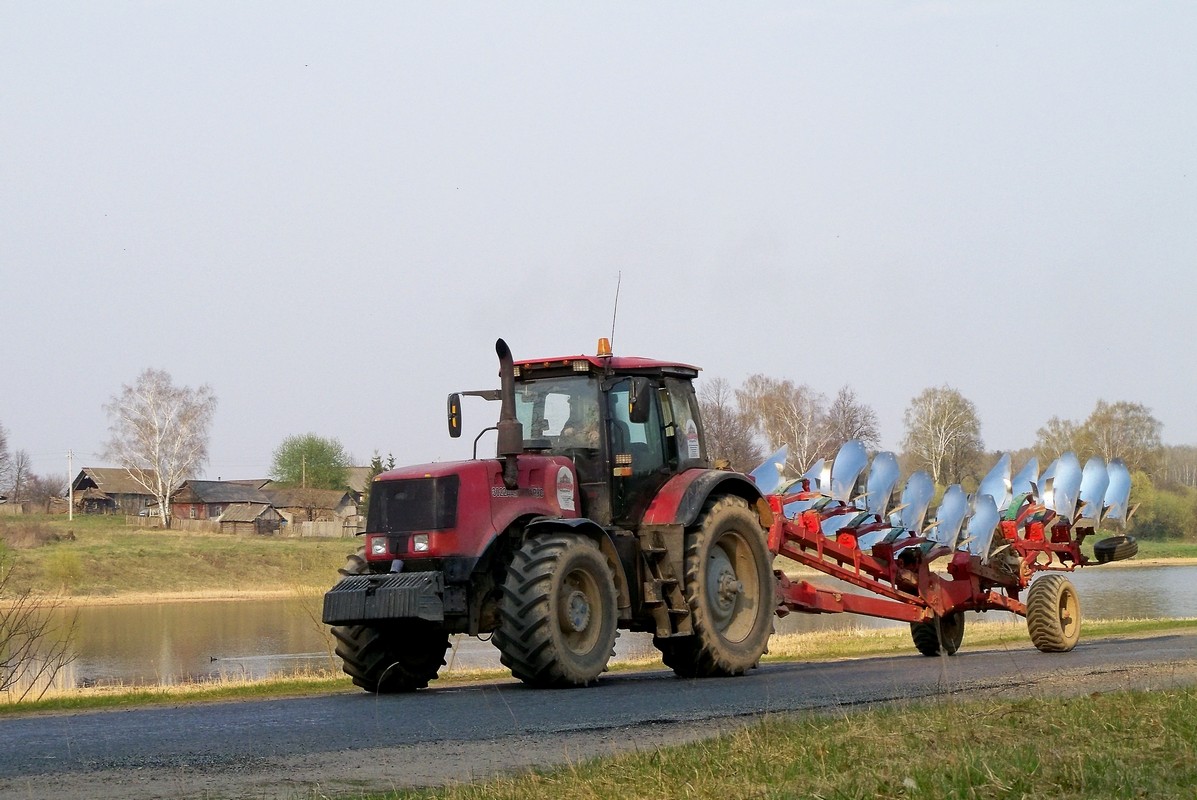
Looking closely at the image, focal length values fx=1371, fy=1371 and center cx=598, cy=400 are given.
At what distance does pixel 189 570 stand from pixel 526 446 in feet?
146

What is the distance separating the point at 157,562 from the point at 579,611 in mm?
46482

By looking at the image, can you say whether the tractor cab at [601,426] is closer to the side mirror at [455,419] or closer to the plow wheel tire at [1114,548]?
the side mirror at [455,419]

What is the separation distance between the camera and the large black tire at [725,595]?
1203 cm

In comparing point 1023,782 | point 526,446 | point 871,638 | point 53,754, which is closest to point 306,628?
point 871,638

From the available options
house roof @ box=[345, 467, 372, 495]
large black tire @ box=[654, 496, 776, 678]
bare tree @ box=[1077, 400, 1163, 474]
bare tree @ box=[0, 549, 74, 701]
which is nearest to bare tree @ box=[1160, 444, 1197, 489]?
bare tree @ box=[1077, 400, 1163, 474]

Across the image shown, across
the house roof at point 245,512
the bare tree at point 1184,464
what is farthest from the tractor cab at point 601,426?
the bare tree at point 1184,464

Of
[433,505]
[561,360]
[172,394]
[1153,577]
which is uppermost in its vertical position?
[172,394]

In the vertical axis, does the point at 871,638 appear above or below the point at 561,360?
below

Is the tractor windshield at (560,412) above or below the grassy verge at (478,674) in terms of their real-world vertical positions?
above

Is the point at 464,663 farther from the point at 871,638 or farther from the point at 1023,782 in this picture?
the point at 1023,782

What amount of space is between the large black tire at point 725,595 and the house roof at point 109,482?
92.8 m

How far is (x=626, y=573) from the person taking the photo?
12.1 m

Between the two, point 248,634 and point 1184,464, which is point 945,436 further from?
point 1184,464

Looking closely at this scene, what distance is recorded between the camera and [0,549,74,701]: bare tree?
560 inches
